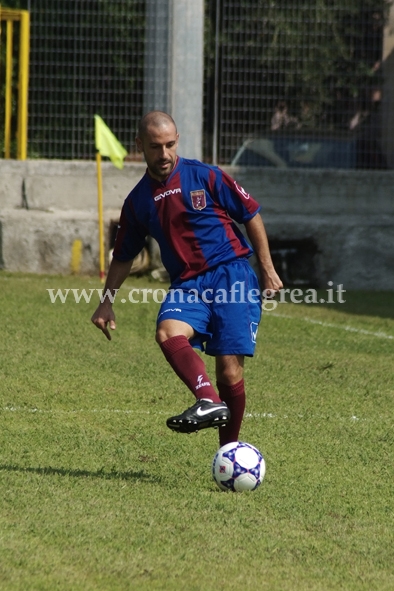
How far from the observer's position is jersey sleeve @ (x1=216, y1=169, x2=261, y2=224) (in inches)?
208

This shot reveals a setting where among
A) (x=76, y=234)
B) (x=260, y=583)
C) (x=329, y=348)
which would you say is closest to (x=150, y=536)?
(x=260, y=583)

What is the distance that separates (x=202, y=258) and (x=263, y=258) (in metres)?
0.30

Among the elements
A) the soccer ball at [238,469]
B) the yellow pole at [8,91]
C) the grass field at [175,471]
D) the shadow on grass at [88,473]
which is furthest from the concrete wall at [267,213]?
the soccer ball at [238,469]

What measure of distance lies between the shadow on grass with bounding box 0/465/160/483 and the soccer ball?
0.37 meters

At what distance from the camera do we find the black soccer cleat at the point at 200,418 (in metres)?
4.64

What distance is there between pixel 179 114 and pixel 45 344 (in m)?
6.03

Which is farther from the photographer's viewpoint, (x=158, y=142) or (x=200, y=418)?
(x=158, y=142)

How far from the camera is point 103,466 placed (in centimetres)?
540

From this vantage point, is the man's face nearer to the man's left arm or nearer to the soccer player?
the soccer player

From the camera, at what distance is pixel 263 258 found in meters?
5.21

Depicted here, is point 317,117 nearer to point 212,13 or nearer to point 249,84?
point 249,84

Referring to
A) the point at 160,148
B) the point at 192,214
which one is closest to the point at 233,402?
the point at 192,214

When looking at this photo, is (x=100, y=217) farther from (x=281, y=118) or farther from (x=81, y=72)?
(x=281, y=118)

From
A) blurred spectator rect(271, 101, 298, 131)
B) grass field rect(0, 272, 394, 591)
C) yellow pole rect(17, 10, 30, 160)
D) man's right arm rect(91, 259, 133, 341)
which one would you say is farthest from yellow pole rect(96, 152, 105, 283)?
man's right arm rect(91, 259, 133, 341)
